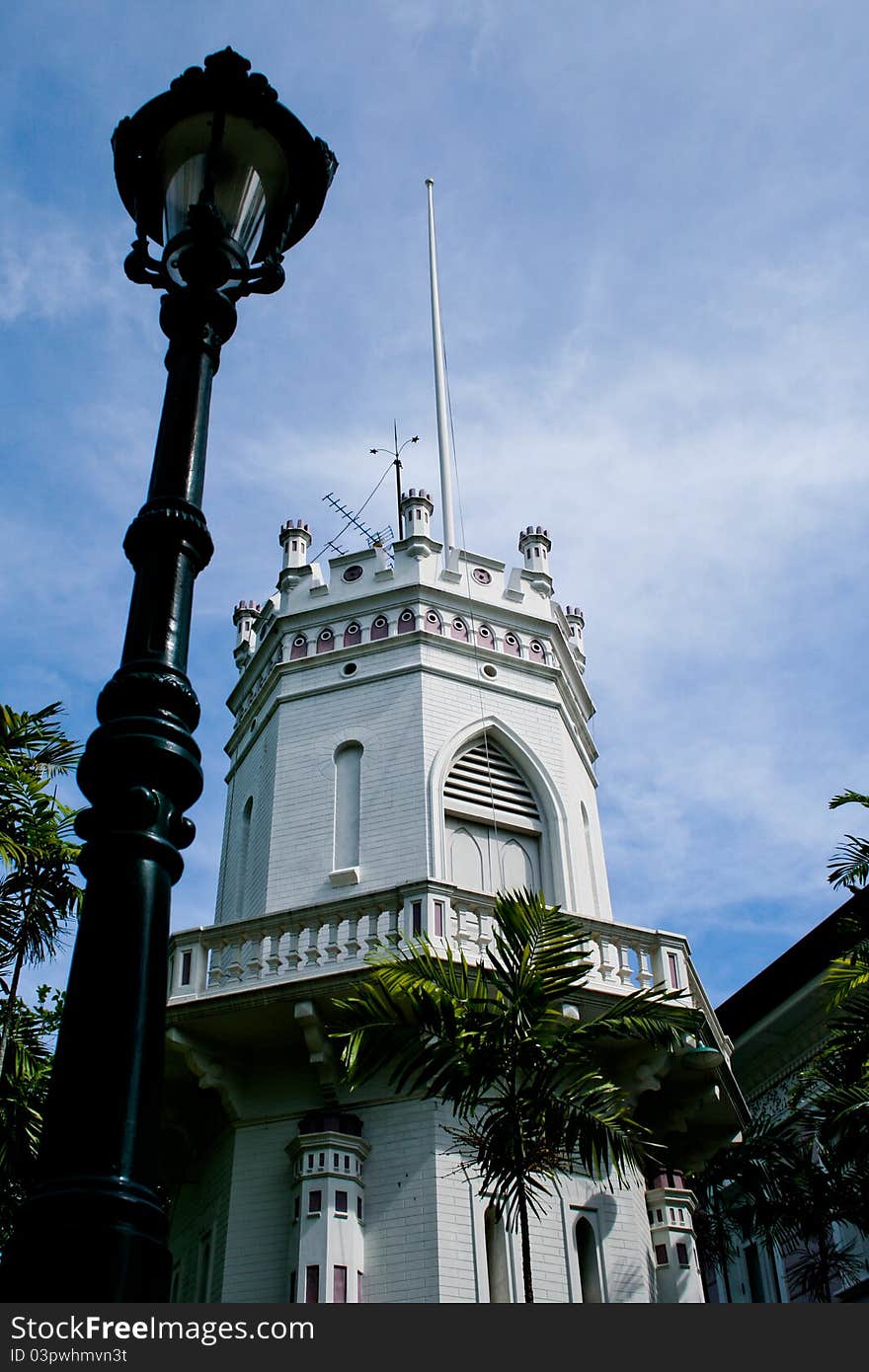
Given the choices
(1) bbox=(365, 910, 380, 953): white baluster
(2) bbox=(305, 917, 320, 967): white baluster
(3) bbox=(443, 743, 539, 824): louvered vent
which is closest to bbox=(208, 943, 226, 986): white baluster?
(2) bbox=(305, 917, 320, 967): white baluster

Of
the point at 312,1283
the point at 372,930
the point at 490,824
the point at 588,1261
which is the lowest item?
the point at 312,1283

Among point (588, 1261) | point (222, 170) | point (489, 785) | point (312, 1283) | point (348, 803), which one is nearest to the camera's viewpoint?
point (222, 170)

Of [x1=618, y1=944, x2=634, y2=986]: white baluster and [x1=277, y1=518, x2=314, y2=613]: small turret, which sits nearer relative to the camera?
[x1=618, y1=944, x2=634, y2=986]: white baluster

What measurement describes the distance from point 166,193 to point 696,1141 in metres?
13.8

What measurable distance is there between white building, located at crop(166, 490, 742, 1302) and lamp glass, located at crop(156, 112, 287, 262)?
9.22 metres

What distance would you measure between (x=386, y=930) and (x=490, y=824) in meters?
3.71

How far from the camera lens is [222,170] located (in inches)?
254

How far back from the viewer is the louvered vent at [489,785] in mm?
18344

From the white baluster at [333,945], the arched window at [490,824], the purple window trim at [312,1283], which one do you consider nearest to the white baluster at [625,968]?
the arched window at [490,824]

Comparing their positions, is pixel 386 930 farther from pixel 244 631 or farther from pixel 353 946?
pixel 244 631

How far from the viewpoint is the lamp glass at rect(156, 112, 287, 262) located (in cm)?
640

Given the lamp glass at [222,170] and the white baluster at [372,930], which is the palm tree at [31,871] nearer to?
the white baluster at [372,930]

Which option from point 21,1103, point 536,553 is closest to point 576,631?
point 536,553

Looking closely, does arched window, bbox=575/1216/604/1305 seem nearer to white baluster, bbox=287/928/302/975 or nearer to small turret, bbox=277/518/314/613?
white baluster, bbox=287/928/302/975
